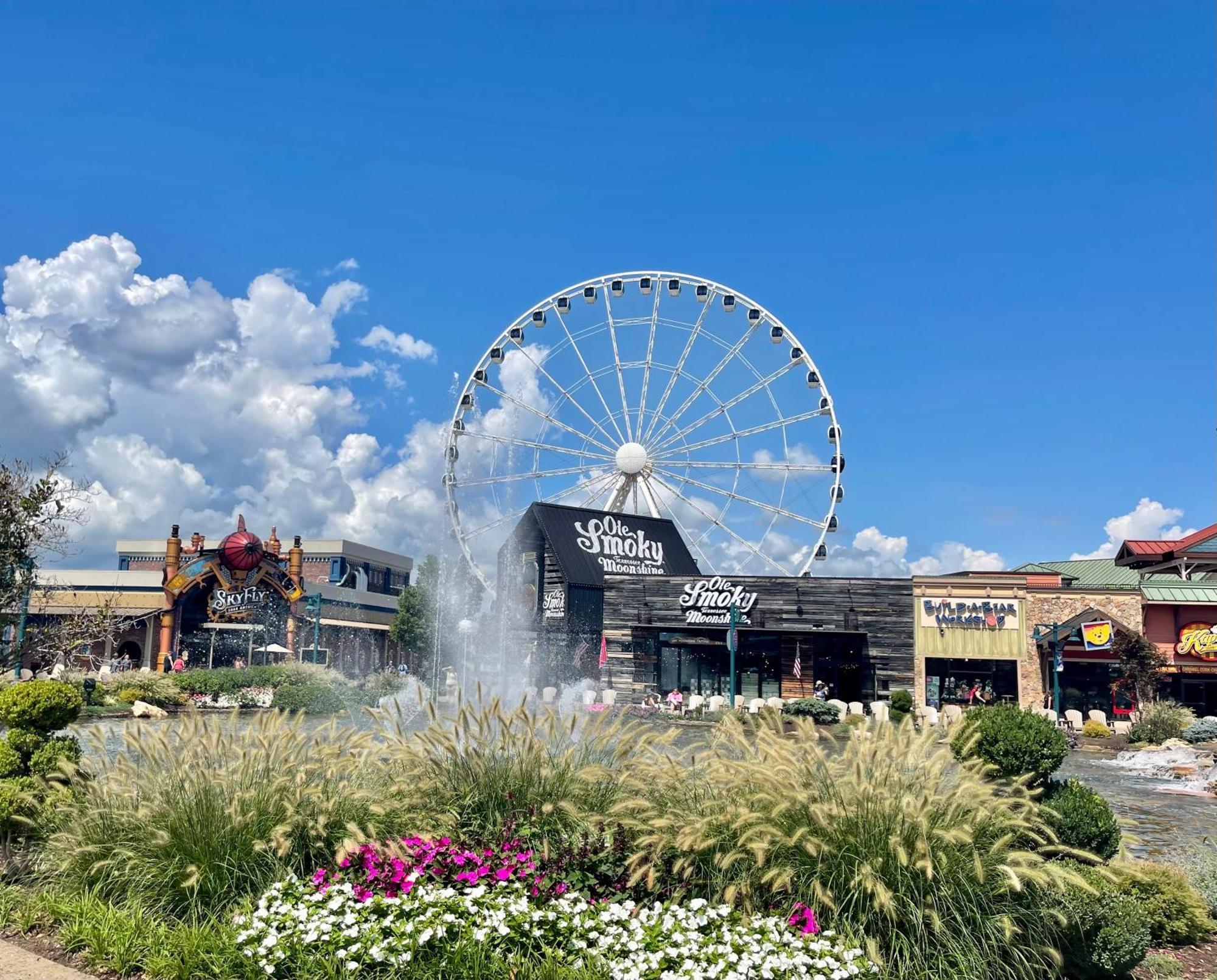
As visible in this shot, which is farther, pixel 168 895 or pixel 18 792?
pixel 18 792

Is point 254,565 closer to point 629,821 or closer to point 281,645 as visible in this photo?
point 281,645

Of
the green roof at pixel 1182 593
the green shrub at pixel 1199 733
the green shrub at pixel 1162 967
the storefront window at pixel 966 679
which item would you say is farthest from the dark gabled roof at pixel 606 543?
the green shrub at pixel 1162 967

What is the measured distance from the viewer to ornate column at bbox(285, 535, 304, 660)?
51.6m

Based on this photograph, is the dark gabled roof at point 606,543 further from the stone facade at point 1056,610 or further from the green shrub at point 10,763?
the green shrub at point 10,763

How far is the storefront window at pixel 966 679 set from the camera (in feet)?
123

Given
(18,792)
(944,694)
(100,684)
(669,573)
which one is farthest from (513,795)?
(669,573)

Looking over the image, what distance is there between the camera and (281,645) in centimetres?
5231

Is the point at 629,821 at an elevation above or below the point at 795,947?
above

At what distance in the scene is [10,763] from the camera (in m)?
8.84

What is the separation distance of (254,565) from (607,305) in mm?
22014

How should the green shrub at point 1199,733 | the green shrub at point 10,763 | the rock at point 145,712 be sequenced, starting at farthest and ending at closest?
the green shrub at point 1199,733
the rock at point 145,712
the green shrub at point 10,763

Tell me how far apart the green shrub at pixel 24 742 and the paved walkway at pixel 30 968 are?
2938mm

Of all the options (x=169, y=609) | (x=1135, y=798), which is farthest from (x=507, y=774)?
(x=169, y=609)

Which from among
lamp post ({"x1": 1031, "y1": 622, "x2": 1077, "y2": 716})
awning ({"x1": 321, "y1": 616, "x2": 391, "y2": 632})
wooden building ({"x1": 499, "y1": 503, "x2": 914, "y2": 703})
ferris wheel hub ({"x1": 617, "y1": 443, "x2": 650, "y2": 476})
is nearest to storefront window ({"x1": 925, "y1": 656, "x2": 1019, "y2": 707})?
wooden building ({"x1": 499, "y1": 503, "x2": 914, "y2": 703})
